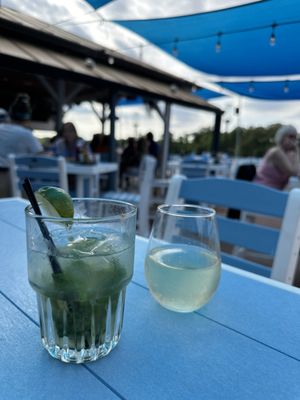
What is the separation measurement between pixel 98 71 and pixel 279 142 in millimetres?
4341

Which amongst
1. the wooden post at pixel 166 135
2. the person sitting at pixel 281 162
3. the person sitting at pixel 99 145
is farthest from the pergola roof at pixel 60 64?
the person sitting at pixel 281 162

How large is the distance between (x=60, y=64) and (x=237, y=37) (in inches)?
115

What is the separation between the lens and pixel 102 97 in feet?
30.9

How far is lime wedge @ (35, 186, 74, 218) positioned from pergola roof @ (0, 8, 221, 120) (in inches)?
190

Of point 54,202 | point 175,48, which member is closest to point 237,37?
A: point 175,48

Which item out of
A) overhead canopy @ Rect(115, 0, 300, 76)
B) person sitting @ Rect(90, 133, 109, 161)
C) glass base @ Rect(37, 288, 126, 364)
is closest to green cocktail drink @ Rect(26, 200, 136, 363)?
glass base @ Rect(37, 288, 126, 364)

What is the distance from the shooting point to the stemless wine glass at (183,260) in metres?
0.52

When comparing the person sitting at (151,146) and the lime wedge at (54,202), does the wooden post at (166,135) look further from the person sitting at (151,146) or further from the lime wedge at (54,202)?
the lime wedge at (54,202)

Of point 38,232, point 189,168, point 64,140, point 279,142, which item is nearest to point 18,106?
point 64,140

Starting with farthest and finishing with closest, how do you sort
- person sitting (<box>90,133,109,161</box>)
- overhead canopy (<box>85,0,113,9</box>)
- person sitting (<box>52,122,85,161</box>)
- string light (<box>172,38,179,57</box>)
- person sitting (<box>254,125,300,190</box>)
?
person sitting (<box>90,133,109,161</box>), string light (<box>172,38,179,57</box>), person sitting (<box>52,122,85,161</box>), person sitting (<box>254,125,300,190</box>), overhead canopy (<box>85,0,113,9</box>)

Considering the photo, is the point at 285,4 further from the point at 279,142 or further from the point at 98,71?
the point at 98,71

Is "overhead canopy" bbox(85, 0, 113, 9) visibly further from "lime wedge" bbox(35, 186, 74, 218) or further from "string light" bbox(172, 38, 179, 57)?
"lime wedge" bbox(35, 186, 74, 218)

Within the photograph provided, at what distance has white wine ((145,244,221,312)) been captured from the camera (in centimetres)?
52

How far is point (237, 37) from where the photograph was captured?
13.6 feet
